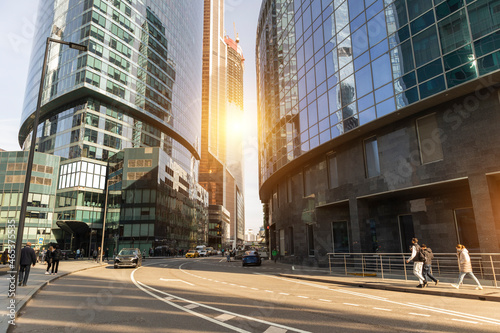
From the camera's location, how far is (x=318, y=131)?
26.4m

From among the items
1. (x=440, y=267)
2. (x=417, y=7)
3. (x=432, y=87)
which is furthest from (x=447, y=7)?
(x=440, y=267)

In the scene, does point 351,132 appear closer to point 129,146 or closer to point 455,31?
point 455,31

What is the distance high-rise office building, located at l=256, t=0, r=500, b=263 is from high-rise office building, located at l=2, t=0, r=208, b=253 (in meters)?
41.3

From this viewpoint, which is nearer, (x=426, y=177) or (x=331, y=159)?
(x=426, y=177)

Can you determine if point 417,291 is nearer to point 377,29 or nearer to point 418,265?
point 418,265

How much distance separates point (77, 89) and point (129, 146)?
15.9 m

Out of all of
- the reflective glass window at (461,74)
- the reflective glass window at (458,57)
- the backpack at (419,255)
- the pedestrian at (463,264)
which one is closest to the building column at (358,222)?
the backpack at (419,255)

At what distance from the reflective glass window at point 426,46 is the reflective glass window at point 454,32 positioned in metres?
0.39

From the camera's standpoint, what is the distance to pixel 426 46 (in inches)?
724

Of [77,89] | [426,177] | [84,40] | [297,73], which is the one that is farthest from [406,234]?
[84,40]

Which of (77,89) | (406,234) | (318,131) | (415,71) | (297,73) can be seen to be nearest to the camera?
(415,71)

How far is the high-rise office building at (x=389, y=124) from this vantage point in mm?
16531

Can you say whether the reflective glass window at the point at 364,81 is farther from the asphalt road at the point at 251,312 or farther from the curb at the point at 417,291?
the asphalt road at the point at 251,312

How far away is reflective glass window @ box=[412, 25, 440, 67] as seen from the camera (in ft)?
58.9
